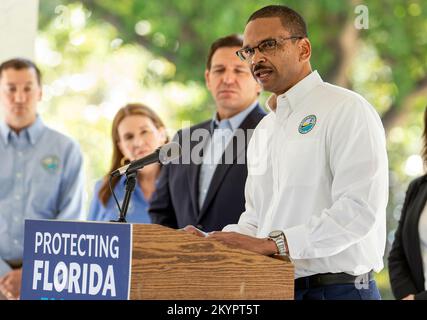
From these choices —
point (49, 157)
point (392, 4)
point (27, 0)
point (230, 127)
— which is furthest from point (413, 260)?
point (392, 4)

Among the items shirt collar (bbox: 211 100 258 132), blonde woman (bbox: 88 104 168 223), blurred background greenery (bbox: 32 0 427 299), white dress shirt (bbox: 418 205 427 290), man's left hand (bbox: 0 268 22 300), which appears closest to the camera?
white dress shirt (bbox: 418 205 427 290)

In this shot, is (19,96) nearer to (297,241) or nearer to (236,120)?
(236,120)

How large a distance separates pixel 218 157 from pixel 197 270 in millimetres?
1398

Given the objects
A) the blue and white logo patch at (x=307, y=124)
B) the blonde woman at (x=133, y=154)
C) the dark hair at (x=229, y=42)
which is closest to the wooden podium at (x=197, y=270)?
the blue and white logo patch at (x=307, y=124)

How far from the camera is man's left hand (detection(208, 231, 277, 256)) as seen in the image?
221cm

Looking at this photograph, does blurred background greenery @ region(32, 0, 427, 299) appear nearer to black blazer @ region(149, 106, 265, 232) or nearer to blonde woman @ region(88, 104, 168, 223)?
blonde woman @ region(88, 104, 168, 223)

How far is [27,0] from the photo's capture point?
15.3 ft

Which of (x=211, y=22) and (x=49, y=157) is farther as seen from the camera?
(x=211, y=22)

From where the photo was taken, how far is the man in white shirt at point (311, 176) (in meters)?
2.30

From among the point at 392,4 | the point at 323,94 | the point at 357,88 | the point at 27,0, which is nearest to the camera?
the point at 323,94

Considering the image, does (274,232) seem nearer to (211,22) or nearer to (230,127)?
(230,127)

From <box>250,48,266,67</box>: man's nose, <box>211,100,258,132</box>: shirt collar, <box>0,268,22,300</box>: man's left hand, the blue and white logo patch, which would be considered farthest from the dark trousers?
<box>0,268,22,300</box>: man's left hand

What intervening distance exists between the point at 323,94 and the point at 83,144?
5.34m

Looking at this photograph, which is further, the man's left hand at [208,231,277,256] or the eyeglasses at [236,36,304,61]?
the eyeglasses at [236,36,304,61]
